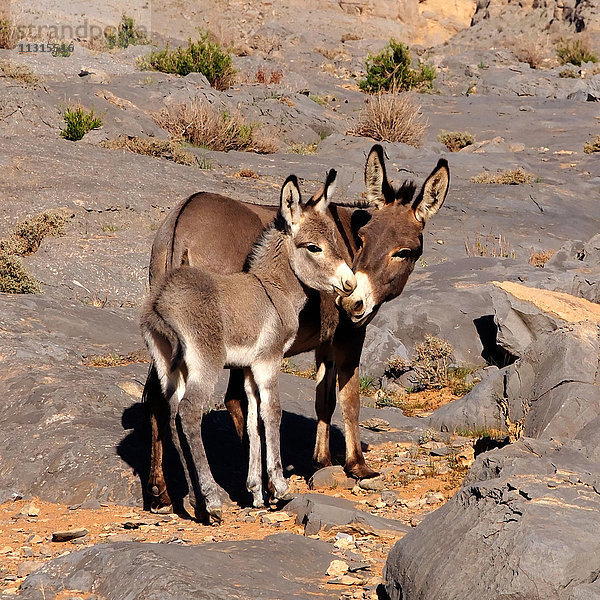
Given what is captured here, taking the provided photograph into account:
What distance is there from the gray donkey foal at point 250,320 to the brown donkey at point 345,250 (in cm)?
37

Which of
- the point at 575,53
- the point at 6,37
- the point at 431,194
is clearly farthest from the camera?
the point at 575,53

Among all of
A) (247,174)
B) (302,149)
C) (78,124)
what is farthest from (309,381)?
(302,149)

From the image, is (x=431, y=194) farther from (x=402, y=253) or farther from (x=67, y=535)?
(x=67, y=535)

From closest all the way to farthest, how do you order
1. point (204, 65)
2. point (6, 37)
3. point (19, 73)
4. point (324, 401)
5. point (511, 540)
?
1. point (511, 540)
2. point (324, 401)
3. point (19, 73)
4. point (204, 65)
5. point (6, 37)

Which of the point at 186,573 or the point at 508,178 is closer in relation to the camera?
the point at 186,573

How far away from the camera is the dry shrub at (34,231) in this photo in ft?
51.7

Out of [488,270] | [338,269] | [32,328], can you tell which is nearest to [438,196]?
[338,269]

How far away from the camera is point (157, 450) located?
278 inches

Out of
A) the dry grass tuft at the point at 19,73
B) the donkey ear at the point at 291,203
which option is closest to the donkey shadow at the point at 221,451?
the donkey ear at the point at 291,203

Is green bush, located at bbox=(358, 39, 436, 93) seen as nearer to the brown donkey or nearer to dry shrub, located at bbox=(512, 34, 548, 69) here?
dry shrub, located at bbox=(512, 34, 548, 69)

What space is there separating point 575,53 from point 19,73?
33.6 metres

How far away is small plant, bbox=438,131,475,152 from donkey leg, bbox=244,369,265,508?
2315cm

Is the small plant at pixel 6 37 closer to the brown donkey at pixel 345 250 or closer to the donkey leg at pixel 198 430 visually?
the brown donkey at pixel 345 250

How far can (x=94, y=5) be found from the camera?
53.6 metres
